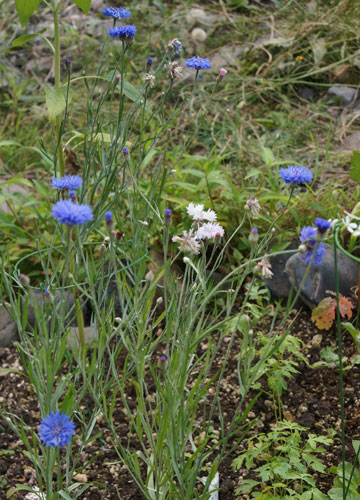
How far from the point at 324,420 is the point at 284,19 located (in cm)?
324

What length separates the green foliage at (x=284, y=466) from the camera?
1628mm

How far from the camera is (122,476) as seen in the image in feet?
6.22

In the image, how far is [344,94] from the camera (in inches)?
157

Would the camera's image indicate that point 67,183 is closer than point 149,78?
Yes

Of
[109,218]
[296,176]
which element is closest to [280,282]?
[296,176]

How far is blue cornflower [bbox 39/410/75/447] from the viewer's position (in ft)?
3.83

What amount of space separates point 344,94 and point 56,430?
3278 millimetres

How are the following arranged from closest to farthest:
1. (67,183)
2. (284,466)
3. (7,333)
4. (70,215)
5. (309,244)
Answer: (70,215)
(309,244)
(67,183)
(284,466)
(7,333)

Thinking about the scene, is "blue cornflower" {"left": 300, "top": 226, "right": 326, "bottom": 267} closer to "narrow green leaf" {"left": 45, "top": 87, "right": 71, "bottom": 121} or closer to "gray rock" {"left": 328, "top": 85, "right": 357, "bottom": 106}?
"narrow green leaf" {"left": 45, "top": 87, "right": 71, "bottom": 121}

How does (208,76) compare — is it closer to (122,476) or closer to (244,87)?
(244,87)

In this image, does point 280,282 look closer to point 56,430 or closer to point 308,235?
point 308,235

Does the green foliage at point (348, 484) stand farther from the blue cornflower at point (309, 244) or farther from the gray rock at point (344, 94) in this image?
the gray rock at point (344, 94)

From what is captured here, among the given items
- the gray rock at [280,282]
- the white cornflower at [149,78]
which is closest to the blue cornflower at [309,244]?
the white cornflower at [149,78]

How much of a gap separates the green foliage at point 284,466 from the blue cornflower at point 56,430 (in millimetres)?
614
